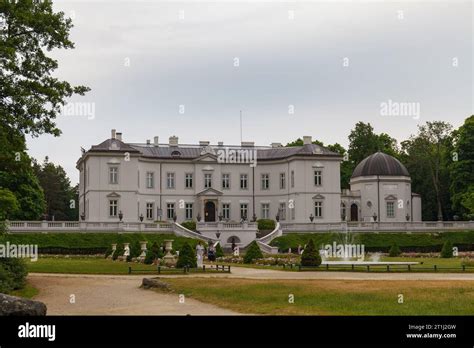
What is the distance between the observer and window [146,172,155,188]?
73750mm

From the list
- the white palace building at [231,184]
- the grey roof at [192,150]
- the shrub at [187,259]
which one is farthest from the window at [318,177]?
the shrub at [187,259]

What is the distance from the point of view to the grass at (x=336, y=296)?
19.3m

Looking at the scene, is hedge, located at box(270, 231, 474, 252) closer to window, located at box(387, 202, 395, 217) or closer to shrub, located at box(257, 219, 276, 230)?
shrub, located at box(257, 219, 276, 230)

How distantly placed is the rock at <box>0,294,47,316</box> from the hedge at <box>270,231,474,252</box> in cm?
4516

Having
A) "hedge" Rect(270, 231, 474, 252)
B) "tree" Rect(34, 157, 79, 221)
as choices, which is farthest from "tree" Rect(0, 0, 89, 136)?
"tree" Rect(34, 157, 79, 221)

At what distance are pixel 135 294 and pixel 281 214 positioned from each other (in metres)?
51.1

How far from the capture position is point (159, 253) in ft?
139

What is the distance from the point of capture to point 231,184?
76.1 metres

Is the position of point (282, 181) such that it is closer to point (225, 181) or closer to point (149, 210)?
point (225, 181)

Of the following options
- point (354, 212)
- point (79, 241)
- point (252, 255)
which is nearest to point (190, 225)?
point (79, 241)

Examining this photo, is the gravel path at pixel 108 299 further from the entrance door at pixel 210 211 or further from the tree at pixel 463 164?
the tree at pixel 463 164

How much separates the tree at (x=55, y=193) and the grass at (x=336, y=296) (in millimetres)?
73485
